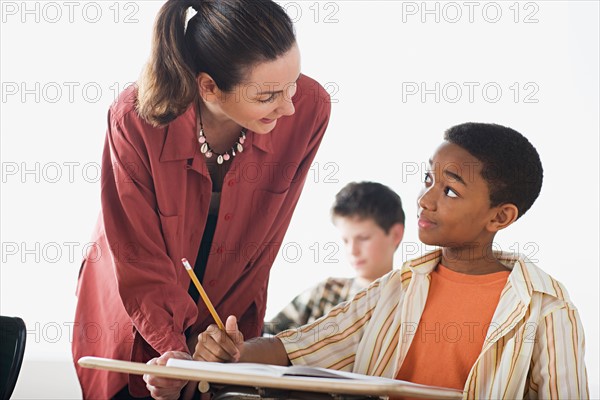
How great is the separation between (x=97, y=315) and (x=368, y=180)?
104 cm

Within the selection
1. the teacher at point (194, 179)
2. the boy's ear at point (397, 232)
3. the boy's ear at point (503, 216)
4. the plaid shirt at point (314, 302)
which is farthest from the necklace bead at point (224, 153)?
the boy's ear at point (397, 232)

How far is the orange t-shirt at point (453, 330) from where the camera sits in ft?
4.62

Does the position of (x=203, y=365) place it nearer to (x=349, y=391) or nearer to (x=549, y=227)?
(x=349, y=391)

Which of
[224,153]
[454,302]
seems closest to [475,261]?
[454,302]

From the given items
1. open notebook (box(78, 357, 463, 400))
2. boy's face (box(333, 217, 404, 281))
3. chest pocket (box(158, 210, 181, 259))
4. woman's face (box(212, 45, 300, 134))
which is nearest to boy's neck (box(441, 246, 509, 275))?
open notebook (box(78, 357, 463, 400))

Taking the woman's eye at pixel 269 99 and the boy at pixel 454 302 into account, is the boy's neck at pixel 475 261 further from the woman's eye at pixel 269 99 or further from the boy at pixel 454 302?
the woman's eye at pixel 269 99

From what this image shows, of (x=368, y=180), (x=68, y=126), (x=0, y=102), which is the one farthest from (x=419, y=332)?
(x=0, y=102)

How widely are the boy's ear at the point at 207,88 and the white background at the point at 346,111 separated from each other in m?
0.90

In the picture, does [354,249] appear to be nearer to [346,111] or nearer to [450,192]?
[346,111]

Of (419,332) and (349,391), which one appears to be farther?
(419,332)

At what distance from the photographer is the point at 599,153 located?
2453 mm

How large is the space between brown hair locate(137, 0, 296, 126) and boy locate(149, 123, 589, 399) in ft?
1.33

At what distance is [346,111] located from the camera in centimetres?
257

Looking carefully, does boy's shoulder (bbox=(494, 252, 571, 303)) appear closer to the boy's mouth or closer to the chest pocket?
the boy's mouth
